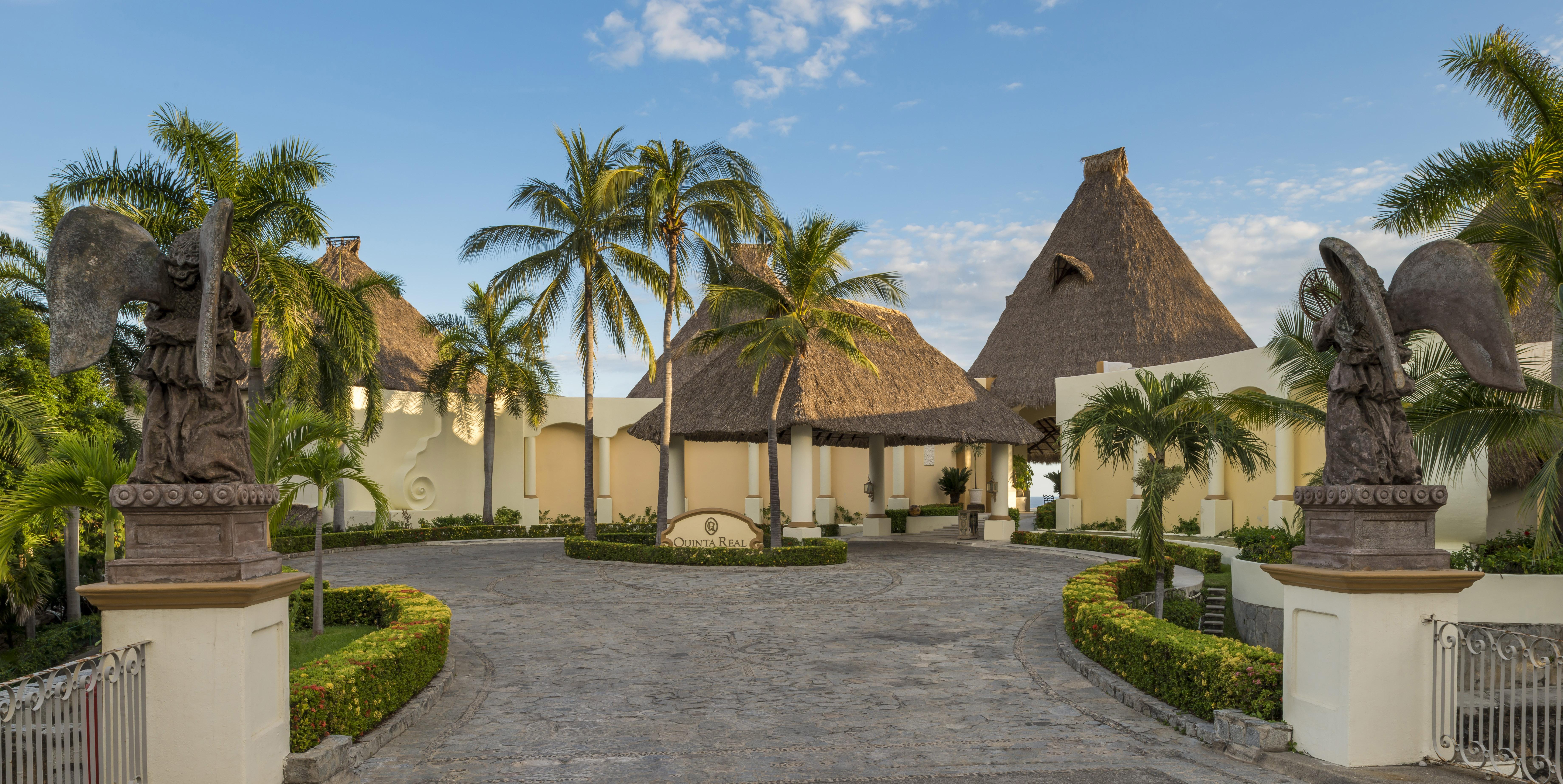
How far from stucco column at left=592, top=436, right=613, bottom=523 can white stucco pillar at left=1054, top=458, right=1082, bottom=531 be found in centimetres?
1516

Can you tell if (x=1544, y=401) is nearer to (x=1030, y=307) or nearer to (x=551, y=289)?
(x=551, y=289)

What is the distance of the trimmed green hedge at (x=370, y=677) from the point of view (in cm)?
645

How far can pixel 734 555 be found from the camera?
19.6 m

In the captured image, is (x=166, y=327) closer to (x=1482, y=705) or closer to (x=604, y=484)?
(x=1482, y=705)

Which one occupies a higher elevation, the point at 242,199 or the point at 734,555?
the point at 242,199

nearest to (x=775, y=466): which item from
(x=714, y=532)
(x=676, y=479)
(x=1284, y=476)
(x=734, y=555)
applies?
(x=714, y=532)

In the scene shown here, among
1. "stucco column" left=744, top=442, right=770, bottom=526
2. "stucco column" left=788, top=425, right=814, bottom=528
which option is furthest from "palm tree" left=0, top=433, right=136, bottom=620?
"stucco column" left=744, top=442, right=770, bottom=526

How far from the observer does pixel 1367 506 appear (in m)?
6.27

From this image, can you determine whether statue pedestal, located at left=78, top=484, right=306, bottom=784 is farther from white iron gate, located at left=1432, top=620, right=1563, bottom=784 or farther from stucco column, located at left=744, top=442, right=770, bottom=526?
stucco column, located at left=744, top=442, right=770, bottom=526

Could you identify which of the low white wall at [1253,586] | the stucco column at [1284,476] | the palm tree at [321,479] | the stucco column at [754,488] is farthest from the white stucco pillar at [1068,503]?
the palm tree at [321,479]

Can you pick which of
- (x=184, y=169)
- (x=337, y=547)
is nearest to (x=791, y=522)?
(x=337, y=547)

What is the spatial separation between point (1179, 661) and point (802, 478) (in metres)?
15.5

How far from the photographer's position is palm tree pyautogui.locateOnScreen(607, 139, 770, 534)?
20.4 m

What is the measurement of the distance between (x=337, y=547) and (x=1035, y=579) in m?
18.6
